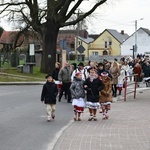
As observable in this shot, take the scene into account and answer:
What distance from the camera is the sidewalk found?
9391mm

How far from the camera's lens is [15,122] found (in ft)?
43.4

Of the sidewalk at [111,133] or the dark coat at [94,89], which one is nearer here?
the sidewalk at [111,133]

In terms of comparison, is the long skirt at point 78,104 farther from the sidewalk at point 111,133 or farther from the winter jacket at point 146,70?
the winter jacket at point 146,70

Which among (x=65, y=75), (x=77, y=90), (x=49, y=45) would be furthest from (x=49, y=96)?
(x=49, y=45)

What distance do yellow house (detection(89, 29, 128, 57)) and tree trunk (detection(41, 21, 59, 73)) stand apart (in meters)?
74.8

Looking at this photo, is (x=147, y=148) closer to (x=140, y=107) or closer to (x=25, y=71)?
(x=140, y=107)

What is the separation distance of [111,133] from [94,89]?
2879 millimetres

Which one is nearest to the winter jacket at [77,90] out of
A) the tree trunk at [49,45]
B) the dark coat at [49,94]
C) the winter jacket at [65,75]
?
the dark coat at [49,94]

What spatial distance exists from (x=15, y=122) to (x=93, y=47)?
354 feet

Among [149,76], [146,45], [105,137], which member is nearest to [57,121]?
[105,137]

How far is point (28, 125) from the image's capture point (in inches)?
499

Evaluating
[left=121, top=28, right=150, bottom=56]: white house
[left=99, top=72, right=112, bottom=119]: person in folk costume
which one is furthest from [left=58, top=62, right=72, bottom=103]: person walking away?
[left=121, top=28, right=150, bottom=56]: white house

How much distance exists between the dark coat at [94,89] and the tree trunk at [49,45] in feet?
89.4

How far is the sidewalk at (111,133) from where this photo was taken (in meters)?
9.39
